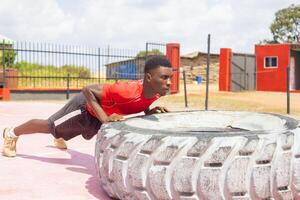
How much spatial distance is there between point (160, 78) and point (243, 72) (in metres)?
26.9

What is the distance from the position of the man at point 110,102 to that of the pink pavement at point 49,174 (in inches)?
13.2

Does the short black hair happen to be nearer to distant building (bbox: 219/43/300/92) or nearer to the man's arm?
the man's arm

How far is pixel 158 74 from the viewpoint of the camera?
3592 millimetres

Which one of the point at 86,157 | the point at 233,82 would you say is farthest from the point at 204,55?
the point at 86,157

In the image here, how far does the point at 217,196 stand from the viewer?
2656 millimetres

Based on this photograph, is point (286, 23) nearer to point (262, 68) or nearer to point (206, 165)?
point (262, 68)

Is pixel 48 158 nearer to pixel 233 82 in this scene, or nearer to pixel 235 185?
pixel 235 185

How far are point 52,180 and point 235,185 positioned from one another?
173cm

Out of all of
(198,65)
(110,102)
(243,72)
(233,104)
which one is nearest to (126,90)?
(110,102)

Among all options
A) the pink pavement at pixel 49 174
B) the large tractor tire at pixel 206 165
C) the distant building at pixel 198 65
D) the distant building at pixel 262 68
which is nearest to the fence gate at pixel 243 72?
the distant building at pixel 262 68

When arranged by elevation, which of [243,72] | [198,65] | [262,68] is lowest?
[243,72]

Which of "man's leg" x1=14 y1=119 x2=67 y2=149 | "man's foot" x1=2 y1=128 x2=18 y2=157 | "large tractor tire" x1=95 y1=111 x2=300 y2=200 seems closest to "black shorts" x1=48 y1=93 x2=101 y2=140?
"man's leg" x1=14 y1=119 x2=67 y2=149

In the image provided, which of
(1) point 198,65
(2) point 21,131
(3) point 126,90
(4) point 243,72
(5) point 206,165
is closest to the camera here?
(5) point 206,165

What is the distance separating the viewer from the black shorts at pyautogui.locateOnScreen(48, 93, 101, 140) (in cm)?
432
